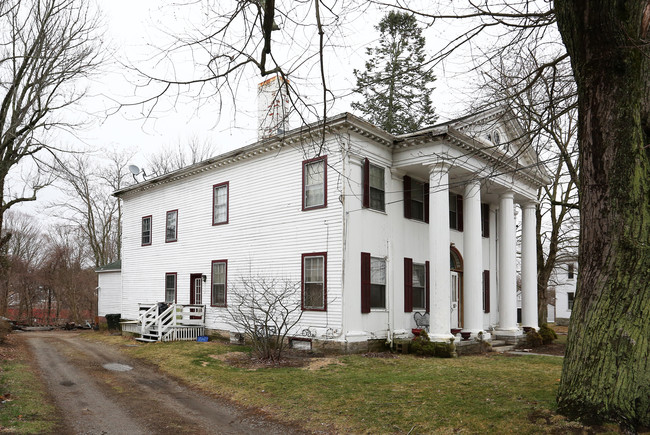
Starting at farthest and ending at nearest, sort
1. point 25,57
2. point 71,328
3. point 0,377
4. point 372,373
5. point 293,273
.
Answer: point 71,328 < point 293,273 < point 25,57 < point 372,373 < point 0,377

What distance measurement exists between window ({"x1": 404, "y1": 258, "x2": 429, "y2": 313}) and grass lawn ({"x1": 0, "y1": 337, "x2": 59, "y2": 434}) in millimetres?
10322

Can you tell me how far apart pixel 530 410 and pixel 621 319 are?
1818 mm

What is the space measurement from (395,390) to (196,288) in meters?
12.4

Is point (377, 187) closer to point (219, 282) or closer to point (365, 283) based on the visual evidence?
point (365, 283)

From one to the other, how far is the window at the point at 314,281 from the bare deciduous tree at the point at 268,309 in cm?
30

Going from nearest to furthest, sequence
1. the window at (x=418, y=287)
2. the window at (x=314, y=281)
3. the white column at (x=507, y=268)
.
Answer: the window at (x=314, y=281)
the window at (x=418, y=287)
the white column at (x=507, y=268)

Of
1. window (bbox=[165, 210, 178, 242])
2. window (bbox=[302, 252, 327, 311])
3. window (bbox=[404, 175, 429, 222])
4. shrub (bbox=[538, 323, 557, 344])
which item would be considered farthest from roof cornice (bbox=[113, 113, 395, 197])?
shrub (bbox=[538, 323, 557, 344])

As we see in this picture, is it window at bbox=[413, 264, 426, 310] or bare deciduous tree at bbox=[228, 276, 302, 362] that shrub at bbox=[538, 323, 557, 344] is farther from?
bare deciduous tree at bbox=[228, 276, 302, 362]

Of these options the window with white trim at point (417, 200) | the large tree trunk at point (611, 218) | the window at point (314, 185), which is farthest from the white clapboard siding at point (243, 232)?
the large tree trunk at point (611, 218)

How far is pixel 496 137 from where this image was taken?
19047 millimetres

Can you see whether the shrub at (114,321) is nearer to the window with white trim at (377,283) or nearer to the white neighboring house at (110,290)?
the white neighboring house at (110,290)

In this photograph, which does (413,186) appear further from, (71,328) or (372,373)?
(71,328)

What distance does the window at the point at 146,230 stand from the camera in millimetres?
22923

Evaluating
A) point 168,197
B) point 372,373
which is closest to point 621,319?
point 372,373
